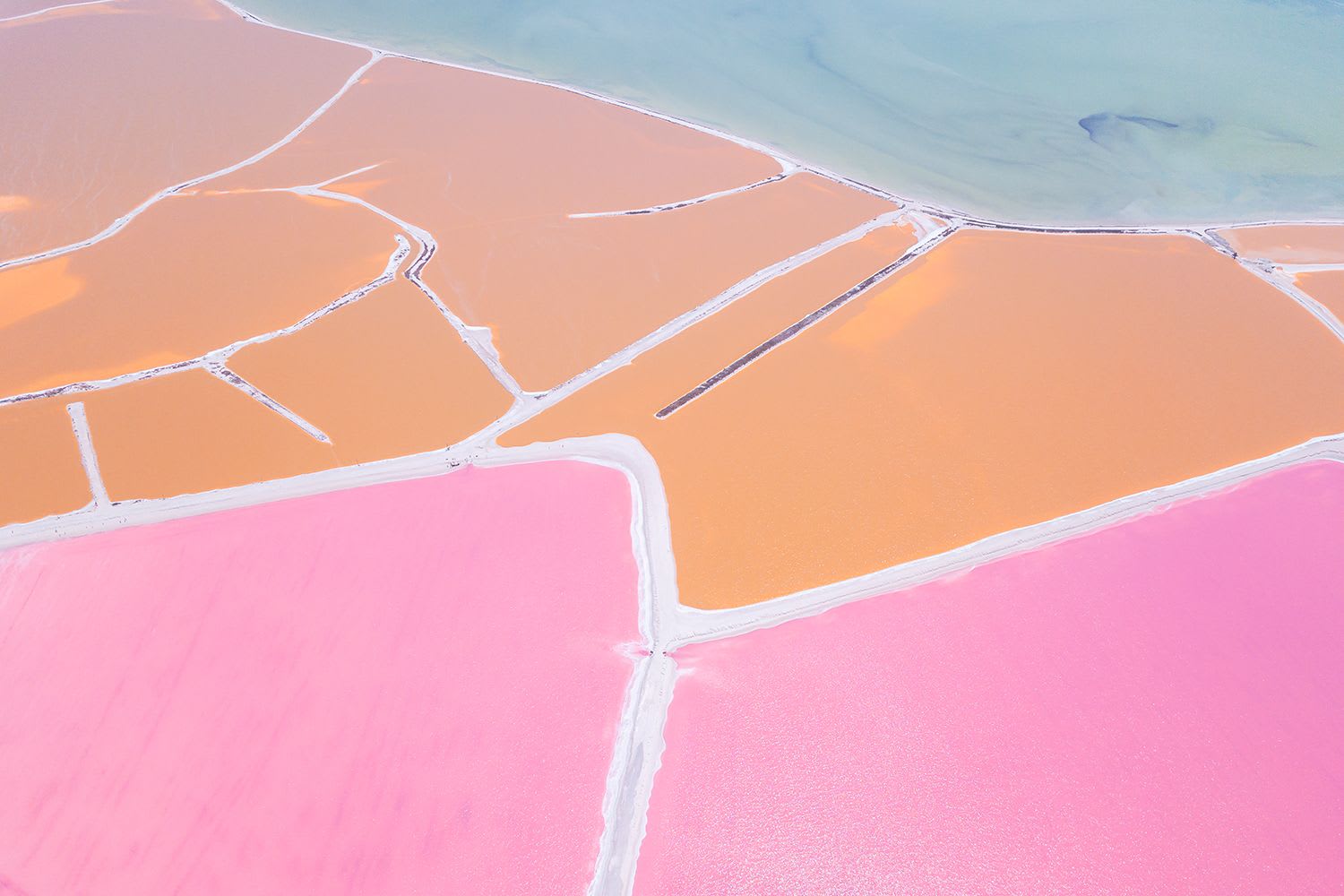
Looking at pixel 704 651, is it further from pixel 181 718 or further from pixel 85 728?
pixel 85 728

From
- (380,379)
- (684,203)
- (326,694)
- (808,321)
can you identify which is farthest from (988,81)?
(326,694)

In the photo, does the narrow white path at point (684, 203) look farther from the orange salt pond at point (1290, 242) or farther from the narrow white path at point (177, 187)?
the orange salt pond at point (1290, 242)

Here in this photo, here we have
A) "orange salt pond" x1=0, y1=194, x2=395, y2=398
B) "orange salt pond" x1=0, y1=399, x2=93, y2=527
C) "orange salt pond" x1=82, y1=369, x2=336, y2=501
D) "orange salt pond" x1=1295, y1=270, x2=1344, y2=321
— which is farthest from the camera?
"orange salt pond" x1=1295, y1=270, x2=1344, y2=321

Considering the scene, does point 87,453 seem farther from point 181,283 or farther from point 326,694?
point 326,694

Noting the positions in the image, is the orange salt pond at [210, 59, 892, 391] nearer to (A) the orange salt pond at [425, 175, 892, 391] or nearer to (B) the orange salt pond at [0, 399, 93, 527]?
(A) the orange salt pond at [425, 175, 892, 391]

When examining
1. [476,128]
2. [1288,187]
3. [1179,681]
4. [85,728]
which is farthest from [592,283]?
[1288,187]

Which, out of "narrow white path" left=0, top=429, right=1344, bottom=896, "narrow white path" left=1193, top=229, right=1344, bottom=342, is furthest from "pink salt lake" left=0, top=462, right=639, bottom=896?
"narrow white path" left=1193, top=229, right=1344, bottom=342
